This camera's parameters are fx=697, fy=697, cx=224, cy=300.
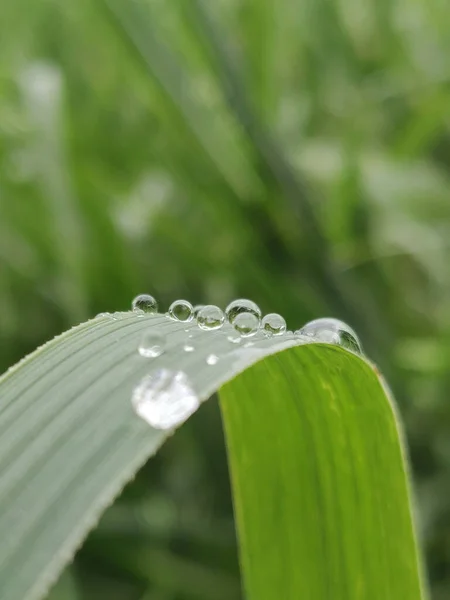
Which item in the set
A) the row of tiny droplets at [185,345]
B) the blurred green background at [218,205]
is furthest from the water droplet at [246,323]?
the blurred green background at [218,205]

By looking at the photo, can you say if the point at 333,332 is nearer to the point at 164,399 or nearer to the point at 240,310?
the point at 240,310

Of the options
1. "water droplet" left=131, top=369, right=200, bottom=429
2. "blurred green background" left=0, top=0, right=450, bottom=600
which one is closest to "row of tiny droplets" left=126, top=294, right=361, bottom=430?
"water droplet" left=131, top=369, right=200, bottom=429

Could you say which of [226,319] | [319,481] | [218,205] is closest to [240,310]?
[226,319]

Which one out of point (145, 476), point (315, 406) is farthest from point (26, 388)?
point (145, 476)

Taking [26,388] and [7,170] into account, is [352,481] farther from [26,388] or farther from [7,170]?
[7,170]

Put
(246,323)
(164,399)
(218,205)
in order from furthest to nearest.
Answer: (218,205) < (246,323) < (164,399)
